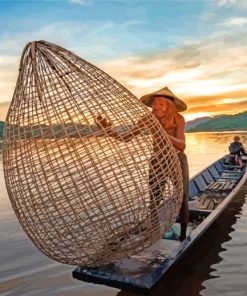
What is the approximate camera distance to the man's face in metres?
5.80

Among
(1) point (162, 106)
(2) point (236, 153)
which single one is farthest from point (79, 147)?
(2) point (236, 153)

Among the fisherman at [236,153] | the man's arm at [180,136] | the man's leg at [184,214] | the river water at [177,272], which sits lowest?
the river water at [177,272]

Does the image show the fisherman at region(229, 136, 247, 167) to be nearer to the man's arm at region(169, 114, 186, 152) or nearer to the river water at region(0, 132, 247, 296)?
the river water at region(0, 132, 247, 296)

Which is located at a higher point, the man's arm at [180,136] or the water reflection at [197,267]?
the man's arm at [180,136]

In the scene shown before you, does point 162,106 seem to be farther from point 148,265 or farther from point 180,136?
point 148,265

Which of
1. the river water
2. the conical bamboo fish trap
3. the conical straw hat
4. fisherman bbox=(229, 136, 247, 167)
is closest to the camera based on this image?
the conical bamboo fish trap

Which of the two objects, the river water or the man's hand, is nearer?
the man's hand

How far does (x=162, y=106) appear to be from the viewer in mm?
5805

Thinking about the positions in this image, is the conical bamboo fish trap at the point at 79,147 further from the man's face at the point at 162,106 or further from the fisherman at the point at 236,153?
the fisherman at the point at 236,153

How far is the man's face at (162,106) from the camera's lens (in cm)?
580

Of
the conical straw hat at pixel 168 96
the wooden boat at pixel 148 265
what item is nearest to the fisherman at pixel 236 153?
the wooden boat at pixel 148 265

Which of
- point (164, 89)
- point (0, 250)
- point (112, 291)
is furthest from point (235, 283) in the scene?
point (0, 250)

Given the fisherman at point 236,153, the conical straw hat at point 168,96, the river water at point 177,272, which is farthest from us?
the fisherman at point 236,153

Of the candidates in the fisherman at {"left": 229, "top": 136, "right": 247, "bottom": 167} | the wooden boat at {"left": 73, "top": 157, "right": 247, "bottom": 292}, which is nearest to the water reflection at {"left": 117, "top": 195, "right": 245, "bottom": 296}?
the wooden boat at {"left": 73, "top": 157, "right": 247, "bottom": 292}
